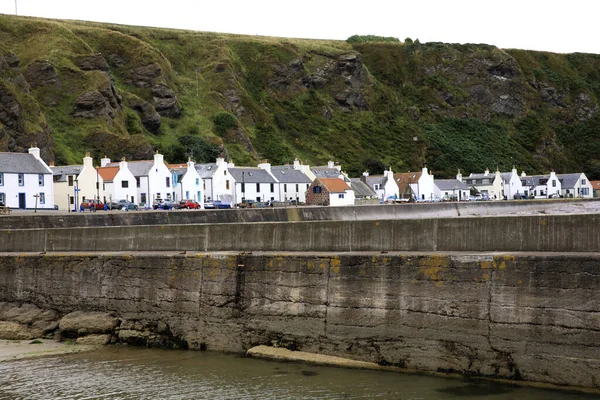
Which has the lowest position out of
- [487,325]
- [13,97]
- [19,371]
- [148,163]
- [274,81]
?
[19,371]

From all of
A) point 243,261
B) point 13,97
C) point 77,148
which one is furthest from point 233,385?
point 77,148

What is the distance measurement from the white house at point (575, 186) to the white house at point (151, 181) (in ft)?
238

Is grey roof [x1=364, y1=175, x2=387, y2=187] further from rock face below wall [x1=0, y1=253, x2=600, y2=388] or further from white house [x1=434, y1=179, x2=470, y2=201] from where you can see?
rock face below wall [x1=0, y1=253, x2=600, y2=388]

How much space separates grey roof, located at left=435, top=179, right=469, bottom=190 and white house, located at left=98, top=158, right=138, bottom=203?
5614 cm

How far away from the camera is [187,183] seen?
88250mm

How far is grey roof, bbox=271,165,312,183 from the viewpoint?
324 feet

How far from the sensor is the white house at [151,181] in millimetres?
82938

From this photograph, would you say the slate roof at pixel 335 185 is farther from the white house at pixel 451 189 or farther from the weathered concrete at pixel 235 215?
the weathered concrete at pixel 235 215

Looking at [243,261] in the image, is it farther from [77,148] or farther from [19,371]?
[77,148]

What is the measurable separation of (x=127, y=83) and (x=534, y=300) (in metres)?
133

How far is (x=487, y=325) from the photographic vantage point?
16844 millimetres

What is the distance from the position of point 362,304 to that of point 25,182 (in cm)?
5501

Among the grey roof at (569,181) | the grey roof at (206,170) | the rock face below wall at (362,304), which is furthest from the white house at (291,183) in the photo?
the rock face below wall at (362,304)

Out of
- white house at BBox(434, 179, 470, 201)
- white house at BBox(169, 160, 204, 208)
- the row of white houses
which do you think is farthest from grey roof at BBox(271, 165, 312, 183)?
white house at BBox(434, 179, 470, 201)
